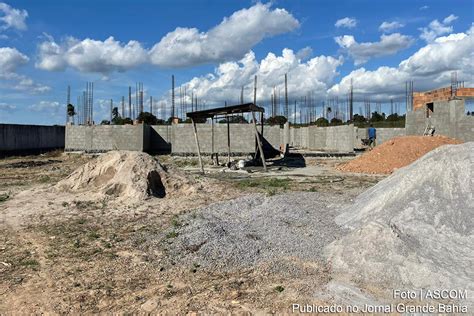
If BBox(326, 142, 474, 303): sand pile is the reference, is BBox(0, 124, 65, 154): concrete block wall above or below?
above

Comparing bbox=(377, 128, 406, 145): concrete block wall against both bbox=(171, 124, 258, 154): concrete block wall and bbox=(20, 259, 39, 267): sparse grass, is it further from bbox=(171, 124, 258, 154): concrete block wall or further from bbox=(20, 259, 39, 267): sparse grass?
bbox=(20, 259, 39, 267): sparse grass

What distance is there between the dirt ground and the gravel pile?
343 mm

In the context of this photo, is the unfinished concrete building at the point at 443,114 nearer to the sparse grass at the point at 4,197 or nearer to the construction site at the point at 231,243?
the construction site at the point at 231,243

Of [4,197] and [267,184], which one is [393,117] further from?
[4,197]

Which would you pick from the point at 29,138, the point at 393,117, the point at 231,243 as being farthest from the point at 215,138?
the point at 393,117

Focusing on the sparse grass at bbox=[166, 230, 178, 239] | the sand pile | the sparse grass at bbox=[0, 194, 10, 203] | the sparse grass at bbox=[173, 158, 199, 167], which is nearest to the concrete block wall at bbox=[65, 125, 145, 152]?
the sparse grass at bbox=[173, 158, 199, 167]

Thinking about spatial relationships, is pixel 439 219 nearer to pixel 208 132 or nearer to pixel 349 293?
pixel 349 293

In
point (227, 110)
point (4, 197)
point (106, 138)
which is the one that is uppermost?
point (227, 110)

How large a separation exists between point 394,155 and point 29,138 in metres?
24.2

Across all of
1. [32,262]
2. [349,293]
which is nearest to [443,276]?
[349,293]

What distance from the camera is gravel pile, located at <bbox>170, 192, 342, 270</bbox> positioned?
5.40 meters

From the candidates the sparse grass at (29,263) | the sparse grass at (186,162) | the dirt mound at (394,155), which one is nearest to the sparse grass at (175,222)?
the sparse grass at (29,263)

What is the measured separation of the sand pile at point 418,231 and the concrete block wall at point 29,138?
979 inches

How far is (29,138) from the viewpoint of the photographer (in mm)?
29016
